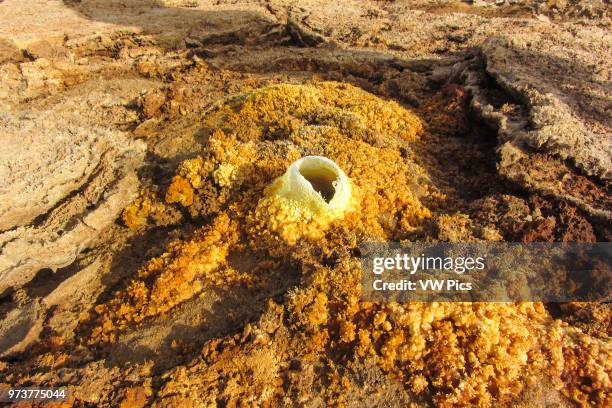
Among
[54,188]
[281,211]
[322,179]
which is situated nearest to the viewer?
[281,211]

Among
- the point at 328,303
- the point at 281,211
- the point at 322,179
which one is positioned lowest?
the point at 328,303

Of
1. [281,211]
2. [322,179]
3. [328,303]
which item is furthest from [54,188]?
[328,303]

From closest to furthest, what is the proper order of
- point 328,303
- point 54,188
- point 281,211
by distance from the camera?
point 328,303
point 281,211
point 54,188

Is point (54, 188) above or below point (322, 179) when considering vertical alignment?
below

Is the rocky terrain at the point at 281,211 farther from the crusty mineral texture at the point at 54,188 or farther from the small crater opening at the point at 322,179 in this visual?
the small crater opening at the point at 322,179

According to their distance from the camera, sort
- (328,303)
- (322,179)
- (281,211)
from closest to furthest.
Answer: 1. (328,303)
2. (281,211)
3. (322,179)

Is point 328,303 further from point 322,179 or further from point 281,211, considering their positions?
point 322,179

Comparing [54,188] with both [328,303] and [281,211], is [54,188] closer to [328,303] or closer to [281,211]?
[281,211]

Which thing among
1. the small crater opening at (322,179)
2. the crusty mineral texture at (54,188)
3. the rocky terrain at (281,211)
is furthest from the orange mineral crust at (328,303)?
the crusty mineral texture at (54,188)

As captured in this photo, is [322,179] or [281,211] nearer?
[281,211]
